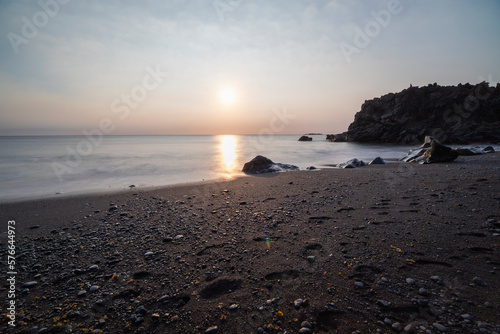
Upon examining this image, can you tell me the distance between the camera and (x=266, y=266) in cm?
341

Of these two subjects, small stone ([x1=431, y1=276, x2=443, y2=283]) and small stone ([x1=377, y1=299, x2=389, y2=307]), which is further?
small stone ([x1=431, y1=276, x2=443, y2=283])

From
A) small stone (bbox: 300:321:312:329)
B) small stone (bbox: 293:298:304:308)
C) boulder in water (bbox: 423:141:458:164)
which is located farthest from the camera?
boulder in water (bbox: 423:141:458:164)

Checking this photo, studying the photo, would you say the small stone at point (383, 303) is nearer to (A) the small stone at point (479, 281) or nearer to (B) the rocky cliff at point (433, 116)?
(A) the small stone at point (479, 281)

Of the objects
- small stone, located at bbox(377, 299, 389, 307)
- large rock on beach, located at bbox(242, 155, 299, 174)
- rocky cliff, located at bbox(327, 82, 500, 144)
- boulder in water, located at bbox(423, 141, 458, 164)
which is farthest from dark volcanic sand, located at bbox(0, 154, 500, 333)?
rocky cliff, located at bbox(327, 82, 500, 144)

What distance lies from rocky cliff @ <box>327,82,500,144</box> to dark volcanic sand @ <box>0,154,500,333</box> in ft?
162

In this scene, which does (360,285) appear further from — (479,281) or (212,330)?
(212,330)

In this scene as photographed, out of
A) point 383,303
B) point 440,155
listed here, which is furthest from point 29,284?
point 440,155

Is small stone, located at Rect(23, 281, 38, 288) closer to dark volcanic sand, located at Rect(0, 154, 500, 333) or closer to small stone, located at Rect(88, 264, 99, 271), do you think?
dark volcanic sand, located at Rect(0, 154, 500, 333)

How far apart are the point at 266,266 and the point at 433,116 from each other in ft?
237

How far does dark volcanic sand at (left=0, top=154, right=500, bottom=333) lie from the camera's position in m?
2.48

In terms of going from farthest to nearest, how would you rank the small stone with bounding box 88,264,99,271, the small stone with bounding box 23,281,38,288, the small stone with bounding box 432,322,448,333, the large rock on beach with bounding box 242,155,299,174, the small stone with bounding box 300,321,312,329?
the large rock on beach with bounding box 242,155,299,174 < the small stone with bounding box 88,264,99,271 < the small stone with bounding box 23,281,38,288 < the small stone with bounding box 300,321,312,329 < the small stone with bounding box 432,322,448,333

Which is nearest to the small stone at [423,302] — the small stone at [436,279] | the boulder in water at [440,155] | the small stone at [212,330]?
the small stone at [436,279]

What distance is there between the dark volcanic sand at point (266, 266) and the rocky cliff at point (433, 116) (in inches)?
1939

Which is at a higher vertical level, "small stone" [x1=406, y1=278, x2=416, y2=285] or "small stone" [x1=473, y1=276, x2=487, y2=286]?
"small stone" [x1=473, y1=276, x2=487, y2=286]
